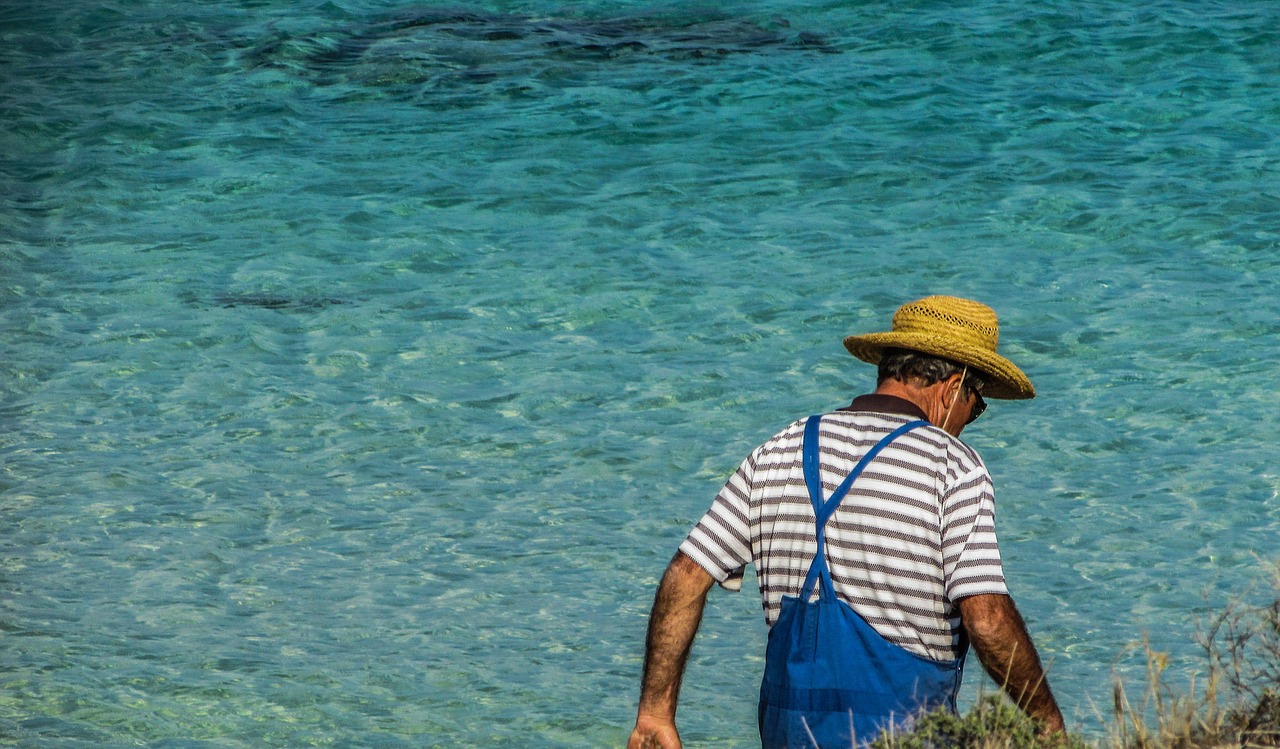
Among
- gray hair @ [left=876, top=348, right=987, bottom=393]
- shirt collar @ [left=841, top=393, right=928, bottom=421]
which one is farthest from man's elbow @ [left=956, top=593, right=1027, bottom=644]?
gray hair @ [left=876, top=348, right=987, bottom=393]

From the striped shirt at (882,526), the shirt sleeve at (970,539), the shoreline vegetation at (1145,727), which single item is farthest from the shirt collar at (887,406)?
the shoreline vegetation at (1145,727)

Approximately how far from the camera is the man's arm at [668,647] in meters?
3.70

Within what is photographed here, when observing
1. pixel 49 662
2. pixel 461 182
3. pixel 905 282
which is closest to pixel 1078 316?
pixel 905 282

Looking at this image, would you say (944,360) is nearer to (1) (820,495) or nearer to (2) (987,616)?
(1) (820,495)

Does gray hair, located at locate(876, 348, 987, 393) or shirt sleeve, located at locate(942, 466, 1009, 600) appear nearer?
shirt sleeve, located at locate(942, 466, 1009, 600)

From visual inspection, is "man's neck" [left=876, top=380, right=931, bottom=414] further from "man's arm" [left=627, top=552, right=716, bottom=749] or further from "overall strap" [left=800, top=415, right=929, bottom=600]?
"man's arm" [left=627, top=552, right=716, bottom=749]

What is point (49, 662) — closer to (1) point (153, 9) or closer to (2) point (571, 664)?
(2) point (571, 664)

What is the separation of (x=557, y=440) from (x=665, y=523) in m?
1.14

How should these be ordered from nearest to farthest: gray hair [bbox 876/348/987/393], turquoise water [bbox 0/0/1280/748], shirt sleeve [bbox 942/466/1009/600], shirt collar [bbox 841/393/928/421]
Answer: shirt sleeve [bbox 942/466/1009/600] → shirt collar [bbox 841/393/928/421] → gray hair [bbox 876/348/987/393] → turquoise water [bbox 0/0/1280/748]

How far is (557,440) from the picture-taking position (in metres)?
8.15

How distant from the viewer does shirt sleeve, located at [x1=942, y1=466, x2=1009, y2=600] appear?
3.40m

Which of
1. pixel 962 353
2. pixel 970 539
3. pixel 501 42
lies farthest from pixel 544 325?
pixel 501 42

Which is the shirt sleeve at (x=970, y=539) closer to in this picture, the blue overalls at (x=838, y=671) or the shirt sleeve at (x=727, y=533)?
the blue overalls at (x=838, y=671)

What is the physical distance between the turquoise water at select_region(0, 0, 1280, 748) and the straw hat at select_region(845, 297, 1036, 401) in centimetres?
215
